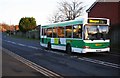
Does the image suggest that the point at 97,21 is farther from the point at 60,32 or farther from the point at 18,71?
the point at 18,71

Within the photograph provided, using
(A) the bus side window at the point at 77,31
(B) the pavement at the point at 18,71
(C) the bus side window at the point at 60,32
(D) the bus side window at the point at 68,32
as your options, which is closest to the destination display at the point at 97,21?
(A) the bus side window at the point at 77,31

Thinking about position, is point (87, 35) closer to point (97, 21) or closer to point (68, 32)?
point (97, 21)

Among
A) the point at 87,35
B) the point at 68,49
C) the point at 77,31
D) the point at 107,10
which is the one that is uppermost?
the point at 107,10

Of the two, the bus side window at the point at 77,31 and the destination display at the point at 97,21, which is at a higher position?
the destination display at the point at 97,21

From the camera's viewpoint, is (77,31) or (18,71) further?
(77,31)

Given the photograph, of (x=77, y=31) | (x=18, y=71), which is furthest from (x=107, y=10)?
(x=18, y=71)

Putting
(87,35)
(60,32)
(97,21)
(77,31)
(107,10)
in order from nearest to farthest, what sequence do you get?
(87,35) → (97,21) → (77,31) → (60,32) → (107,10)

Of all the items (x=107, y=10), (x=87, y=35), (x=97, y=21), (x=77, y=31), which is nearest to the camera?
(x=87, y=35)

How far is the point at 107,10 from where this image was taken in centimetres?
4253

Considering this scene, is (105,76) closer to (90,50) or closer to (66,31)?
(90,50)

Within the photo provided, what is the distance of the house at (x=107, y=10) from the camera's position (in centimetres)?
4022

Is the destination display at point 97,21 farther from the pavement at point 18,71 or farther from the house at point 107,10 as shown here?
the house at point 107,10

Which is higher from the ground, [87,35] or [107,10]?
[107,10]

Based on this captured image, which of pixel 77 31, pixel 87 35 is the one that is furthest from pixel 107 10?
pixel 87 35
